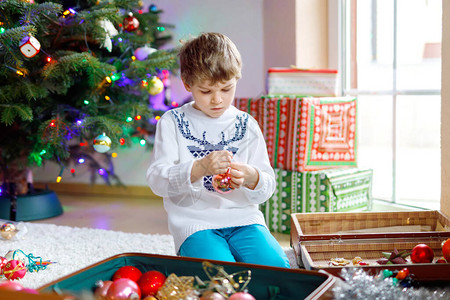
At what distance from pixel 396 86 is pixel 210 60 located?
125cm

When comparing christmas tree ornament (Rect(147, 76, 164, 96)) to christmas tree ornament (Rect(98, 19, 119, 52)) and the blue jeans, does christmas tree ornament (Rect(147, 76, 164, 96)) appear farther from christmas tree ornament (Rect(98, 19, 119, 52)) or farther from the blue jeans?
the blue jeans

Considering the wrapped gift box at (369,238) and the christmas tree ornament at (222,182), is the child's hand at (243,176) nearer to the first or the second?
the christmas tree ornament at (222,182)

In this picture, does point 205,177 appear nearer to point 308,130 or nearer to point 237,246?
point 237,246

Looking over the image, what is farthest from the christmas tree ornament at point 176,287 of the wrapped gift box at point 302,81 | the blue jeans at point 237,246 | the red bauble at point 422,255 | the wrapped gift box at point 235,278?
the wrapped gift box at point 302,81

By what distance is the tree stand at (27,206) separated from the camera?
2457 mm

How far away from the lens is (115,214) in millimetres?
2660

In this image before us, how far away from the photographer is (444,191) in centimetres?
173

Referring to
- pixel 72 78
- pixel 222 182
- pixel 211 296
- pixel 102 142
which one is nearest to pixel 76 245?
pixel 102 142

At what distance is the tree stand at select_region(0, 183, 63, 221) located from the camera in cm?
246

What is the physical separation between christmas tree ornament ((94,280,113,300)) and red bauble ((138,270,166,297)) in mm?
55

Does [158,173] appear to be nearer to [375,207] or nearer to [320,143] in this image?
[320,143]

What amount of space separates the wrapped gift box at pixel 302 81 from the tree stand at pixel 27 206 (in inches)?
49.0

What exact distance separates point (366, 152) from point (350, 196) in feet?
1.40

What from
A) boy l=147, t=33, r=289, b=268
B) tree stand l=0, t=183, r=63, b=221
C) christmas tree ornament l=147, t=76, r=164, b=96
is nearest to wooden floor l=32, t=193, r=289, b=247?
tree stand l=0, t=183, r=63, b=221
